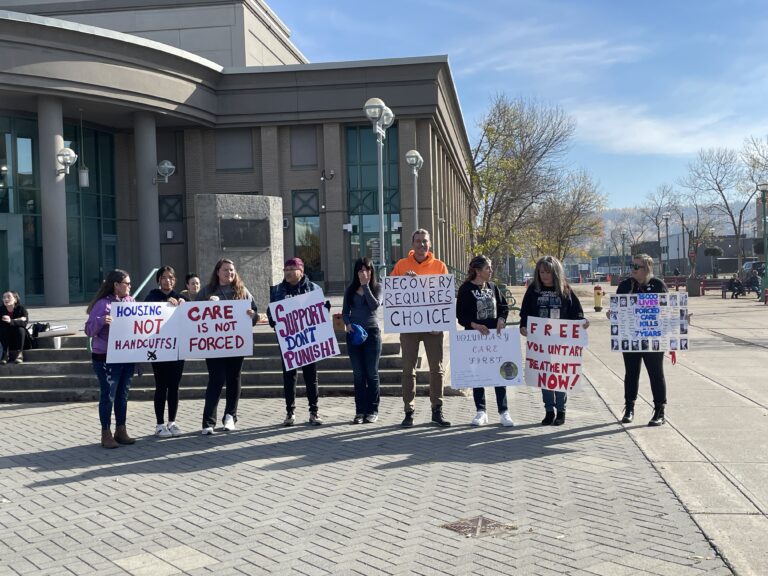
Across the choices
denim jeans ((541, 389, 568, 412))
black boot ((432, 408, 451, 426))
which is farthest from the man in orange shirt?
denim jeans ((541, 389, 568, 412))

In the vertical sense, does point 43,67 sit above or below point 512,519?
above

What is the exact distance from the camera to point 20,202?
28.2 m

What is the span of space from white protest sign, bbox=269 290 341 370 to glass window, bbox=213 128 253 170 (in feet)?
81.4

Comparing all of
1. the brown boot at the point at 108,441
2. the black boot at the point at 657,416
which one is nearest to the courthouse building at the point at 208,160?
the brown boot at the point at 108,441

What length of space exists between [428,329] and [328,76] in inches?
963

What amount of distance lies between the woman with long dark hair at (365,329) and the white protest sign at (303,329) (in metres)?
0.28

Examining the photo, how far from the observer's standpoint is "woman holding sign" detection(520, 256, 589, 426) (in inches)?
348

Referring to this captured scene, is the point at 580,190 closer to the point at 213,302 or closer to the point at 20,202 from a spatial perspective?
the point at 20,202

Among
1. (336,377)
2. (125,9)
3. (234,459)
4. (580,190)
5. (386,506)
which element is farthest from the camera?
(580,190)

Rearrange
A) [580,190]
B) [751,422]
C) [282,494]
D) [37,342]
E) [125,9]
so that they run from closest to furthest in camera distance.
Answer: [282,494] < [751,422] < [37,342] < [125,9] < [580,190]

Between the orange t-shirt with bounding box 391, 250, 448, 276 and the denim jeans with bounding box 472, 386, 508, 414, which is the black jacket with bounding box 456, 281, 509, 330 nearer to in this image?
the orange t-shirt with bounding box 391, 250, 448, 276

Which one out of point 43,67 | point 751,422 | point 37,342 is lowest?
point 751,422

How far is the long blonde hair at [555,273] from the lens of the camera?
28.6ft

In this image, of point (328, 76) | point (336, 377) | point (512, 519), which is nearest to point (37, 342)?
point (336, 377)
